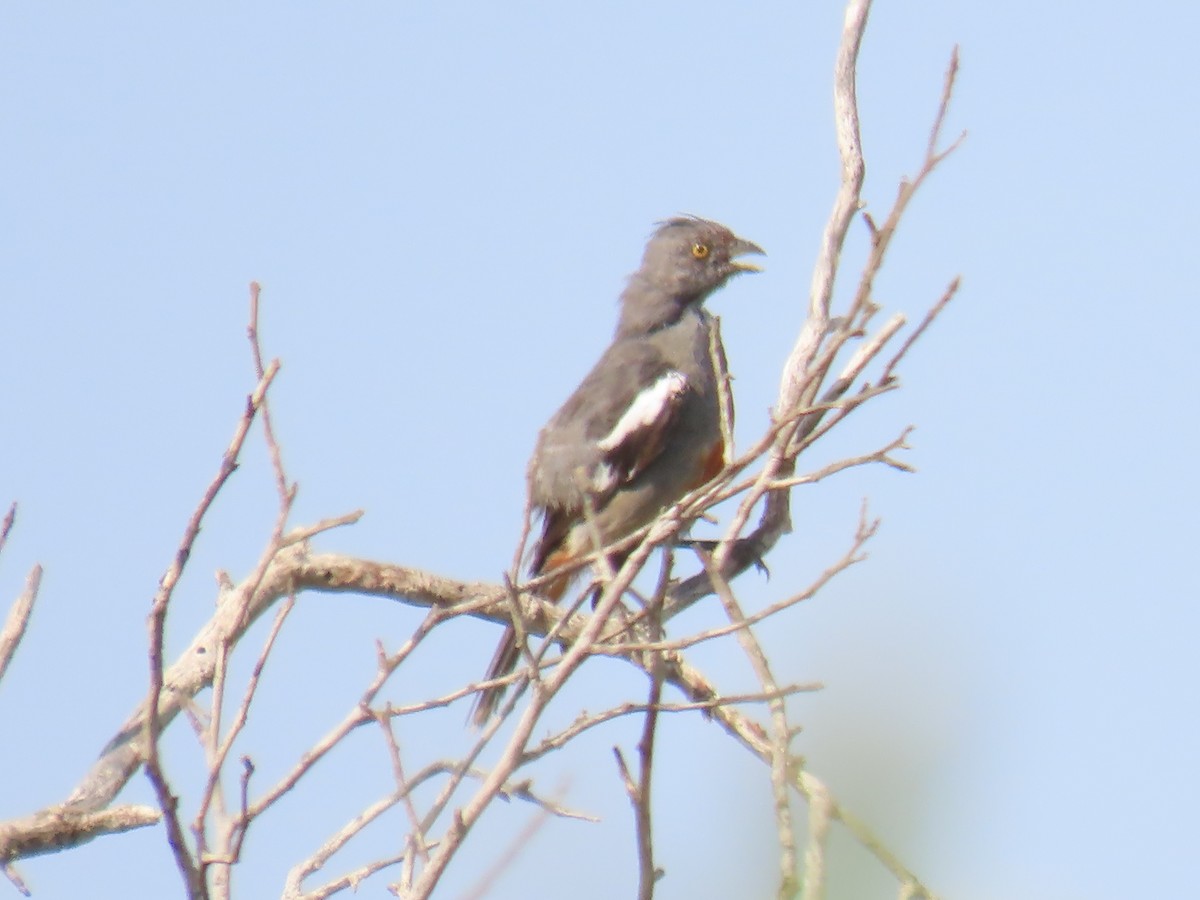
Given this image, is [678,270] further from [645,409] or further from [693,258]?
[645,409]

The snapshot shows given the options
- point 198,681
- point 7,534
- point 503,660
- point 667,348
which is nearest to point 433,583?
point 198,681

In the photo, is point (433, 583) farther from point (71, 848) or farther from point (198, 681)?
point (71, 848)

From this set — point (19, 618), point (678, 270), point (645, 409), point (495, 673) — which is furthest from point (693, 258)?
point (19, 618)

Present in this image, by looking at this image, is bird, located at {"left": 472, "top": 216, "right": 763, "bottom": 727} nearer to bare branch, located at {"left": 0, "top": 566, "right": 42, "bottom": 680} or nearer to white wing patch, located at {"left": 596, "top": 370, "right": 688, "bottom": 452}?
white wing patch, located at {"left": 596, "top": 370, "right": 688, "bottom": 452}

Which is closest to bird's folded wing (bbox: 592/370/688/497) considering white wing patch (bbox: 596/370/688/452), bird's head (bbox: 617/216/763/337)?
white wing patch (bbox: 596/370/688/452)

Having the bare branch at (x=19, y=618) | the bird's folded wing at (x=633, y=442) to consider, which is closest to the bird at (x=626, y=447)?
the bird's folded wing at (x=633, y=442)

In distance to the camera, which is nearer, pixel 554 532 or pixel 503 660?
pixel 503 660

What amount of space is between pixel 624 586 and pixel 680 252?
574 centimetres

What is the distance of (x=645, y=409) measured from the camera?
7.38 meters

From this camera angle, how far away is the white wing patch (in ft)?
23.9

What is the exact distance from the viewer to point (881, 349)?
3666 millimetres

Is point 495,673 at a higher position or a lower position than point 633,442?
lower

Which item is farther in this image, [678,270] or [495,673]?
[678,270]

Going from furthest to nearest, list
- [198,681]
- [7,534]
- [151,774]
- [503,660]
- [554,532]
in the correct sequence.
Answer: [554,532]
[503,660]
[198,681]
[7,534]
[151,774]
